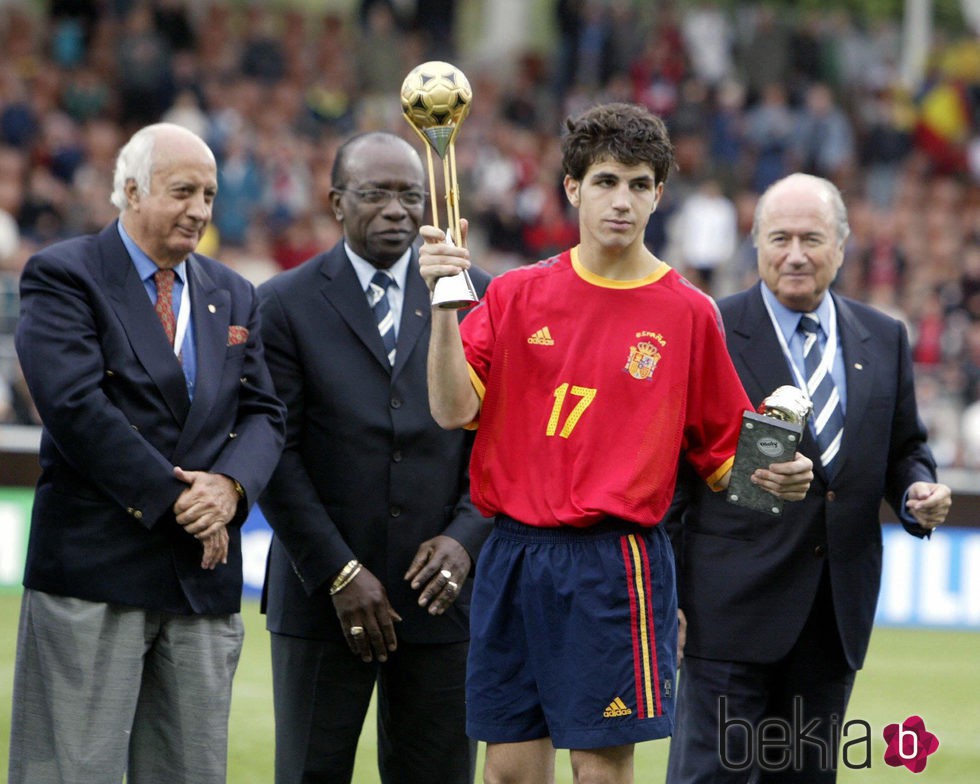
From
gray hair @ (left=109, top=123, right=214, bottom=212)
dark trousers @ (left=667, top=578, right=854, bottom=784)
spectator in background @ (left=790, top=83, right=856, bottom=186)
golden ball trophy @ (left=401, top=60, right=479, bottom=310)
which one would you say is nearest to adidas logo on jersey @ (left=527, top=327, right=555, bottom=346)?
golden ball trophy @ (left=401, top=60, right=479, bottom=310)

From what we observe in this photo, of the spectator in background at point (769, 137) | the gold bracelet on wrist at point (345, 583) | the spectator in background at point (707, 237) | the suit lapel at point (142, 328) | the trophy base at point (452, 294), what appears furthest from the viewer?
the spectator in background at point (769, 137)

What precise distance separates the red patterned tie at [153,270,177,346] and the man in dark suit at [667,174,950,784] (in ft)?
5.78

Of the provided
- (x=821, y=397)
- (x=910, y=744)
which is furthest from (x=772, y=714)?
(x=910, y=744)

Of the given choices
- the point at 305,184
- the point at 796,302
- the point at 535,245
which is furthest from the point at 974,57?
the point at 796,302

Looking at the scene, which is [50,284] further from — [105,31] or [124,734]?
[105,31]

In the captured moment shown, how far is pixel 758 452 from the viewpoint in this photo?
458 centimetres

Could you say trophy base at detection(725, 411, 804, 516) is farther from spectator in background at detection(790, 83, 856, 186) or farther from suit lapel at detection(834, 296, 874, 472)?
spectator in background at detection(790, 83, 856, 186)

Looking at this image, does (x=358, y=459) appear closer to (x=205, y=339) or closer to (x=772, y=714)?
(x=205, y=339)

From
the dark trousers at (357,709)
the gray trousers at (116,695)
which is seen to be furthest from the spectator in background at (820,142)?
the gray trousers at (116,695)

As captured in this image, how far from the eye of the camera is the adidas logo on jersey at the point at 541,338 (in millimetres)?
4551

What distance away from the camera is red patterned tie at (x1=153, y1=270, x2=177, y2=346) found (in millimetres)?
4952

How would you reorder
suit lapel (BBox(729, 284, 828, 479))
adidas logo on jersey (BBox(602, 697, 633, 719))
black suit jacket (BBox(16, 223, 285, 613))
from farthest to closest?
1. suit lapel (BBox(729, 284, 828, 479))
2. black suit jacket (BBox(16, 223, 285, 613))
3. adidas logo on jersey (BBox(602, 697, 633, 719))

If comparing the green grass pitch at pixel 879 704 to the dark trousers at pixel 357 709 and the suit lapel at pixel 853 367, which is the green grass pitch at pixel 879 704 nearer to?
the dark trousers at pixel 357 709

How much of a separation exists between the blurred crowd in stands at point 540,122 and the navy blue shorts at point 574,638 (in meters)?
9.07
